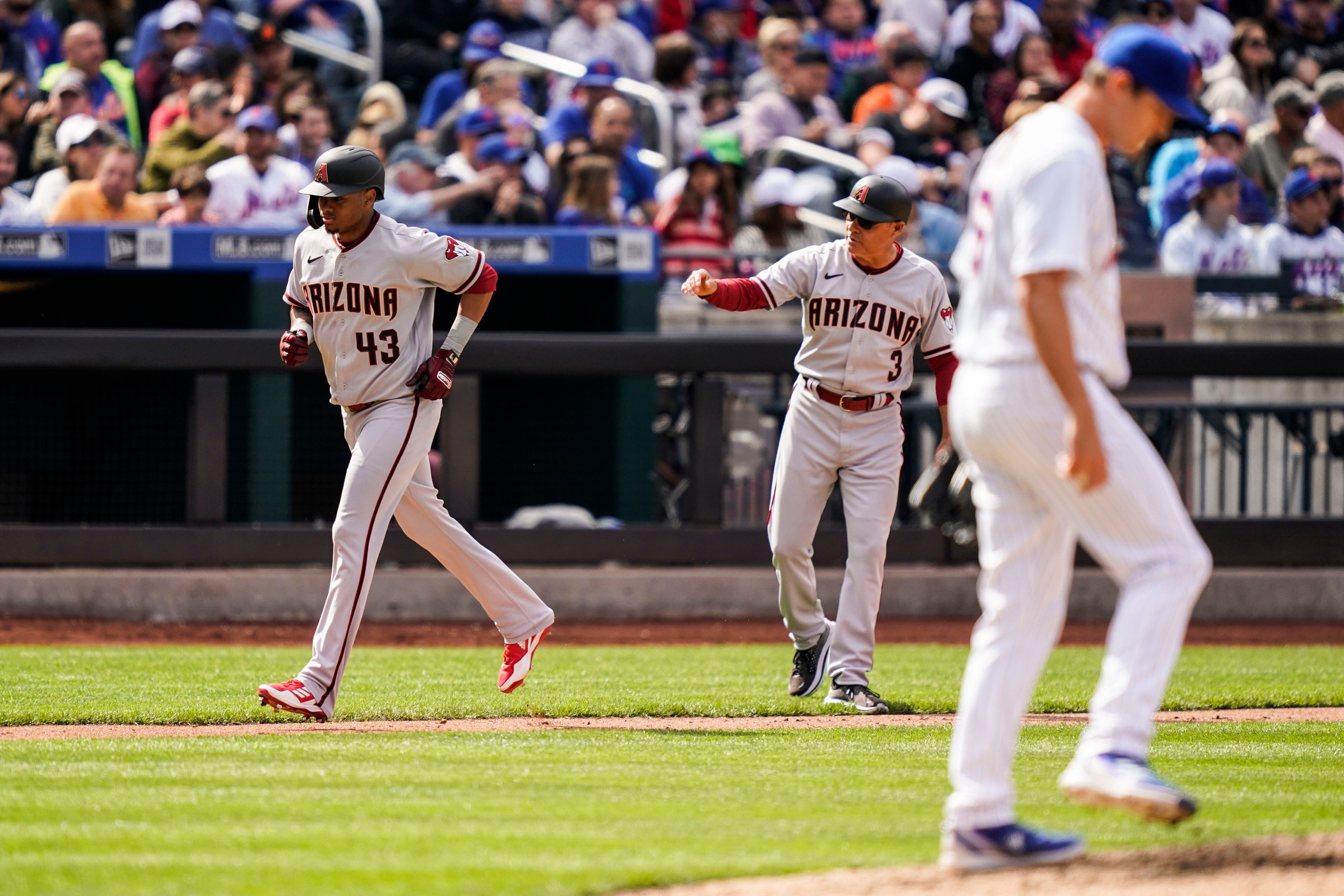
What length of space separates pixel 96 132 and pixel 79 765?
24.7 ft

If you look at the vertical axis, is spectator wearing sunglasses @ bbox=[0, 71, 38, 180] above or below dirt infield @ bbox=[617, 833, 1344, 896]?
above

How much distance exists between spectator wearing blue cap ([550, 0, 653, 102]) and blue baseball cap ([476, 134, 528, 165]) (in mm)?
3028

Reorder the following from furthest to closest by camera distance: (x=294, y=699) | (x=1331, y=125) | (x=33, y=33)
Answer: (x=1331, y=125) < (x=33, y=33) < (x=294, y=699)

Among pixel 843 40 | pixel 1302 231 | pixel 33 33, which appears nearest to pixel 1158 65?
pixel 1302 231

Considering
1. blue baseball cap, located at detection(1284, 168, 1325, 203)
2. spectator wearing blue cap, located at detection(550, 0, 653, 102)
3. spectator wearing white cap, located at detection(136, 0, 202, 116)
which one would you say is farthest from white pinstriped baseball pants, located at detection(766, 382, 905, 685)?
spectator wearing blue cap, located at detection(550, 0, 653, 102)

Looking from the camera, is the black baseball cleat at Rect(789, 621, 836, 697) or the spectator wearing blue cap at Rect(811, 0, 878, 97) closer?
the black baseball cleat at Rect(789, 621, 836, 697)

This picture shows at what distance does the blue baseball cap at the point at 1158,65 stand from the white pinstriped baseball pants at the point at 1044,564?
2.23ft

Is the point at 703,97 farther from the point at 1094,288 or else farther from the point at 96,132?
the point at 1094,288

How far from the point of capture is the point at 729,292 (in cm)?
709

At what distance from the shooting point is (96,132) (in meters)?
12.0

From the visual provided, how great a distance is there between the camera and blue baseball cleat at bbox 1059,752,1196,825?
3.96 metres

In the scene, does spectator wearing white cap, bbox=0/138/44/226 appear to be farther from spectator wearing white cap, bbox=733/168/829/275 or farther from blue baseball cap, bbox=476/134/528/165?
spectator wearing white cap, bbox=733/168/829/275

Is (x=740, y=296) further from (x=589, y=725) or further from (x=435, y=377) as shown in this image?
(x=589, y=725)

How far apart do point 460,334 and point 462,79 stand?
9.41 meters
